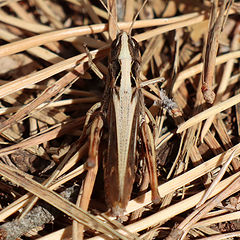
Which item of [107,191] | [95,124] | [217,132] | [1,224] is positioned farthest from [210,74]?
[1,224]

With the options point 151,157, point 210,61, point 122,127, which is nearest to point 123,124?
point 122,127

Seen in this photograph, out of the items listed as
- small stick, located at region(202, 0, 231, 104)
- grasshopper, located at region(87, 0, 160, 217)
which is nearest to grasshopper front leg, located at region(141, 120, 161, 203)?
grasshopper, located at region(87, 0, 160, 217)

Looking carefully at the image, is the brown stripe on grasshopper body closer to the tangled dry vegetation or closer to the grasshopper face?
the grasshopper face

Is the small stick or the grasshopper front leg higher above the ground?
the small stick

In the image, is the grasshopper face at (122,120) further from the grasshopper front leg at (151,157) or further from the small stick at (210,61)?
the small stick at (210,61)

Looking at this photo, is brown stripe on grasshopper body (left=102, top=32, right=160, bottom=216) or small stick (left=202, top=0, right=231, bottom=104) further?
small stick (left=202, top=0, right=231, bottom=104)

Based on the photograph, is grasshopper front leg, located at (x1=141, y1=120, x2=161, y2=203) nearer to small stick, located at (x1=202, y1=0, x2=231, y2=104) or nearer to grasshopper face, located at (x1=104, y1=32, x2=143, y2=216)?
grasshopper face, located at (x1=104, y1=32, x2=143, y2=216)

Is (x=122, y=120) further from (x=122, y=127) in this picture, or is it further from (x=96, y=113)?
(x=96, y=113)

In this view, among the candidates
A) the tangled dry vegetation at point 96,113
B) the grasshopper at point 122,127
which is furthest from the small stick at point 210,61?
the grasshopper at point 122,127
